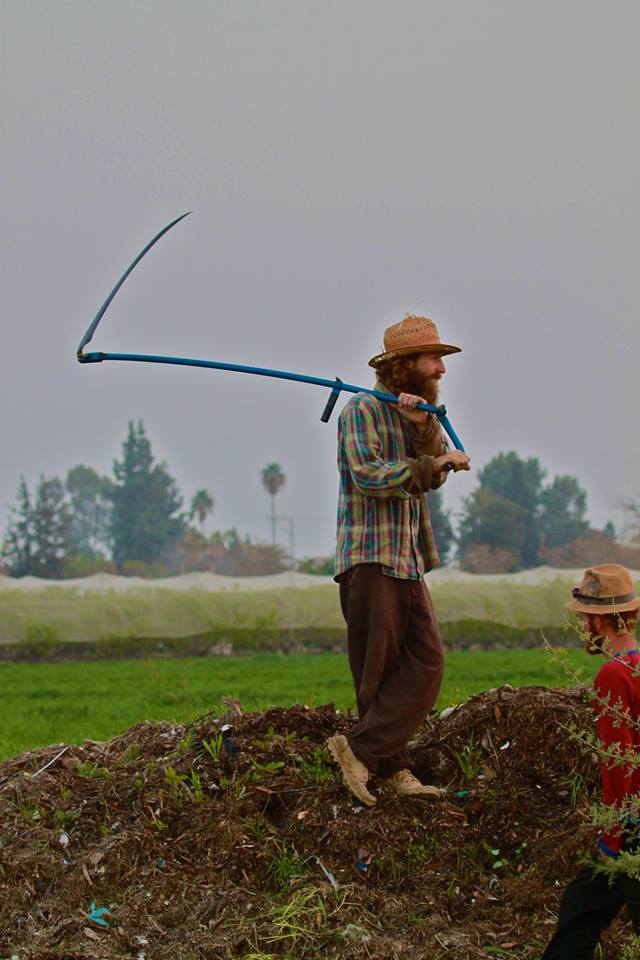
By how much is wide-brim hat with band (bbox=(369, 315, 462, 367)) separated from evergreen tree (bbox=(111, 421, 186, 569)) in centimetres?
5967

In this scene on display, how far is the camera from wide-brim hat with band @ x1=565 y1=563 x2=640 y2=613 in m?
3.96

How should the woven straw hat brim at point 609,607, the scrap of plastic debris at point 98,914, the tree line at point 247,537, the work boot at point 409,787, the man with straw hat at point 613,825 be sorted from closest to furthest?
1. the man with straw hat at point 613,825
2. the woven straw hat brim at point 609,607
3. the scrap of plastic debris at point 98,914
4. the work boot at point 409,787
5. the tree line at point 247,537

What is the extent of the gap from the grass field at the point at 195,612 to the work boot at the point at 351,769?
1636 centimetres

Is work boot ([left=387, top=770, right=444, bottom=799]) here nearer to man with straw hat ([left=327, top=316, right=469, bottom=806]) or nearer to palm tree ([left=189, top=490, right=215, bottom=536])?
man with straw hat ([left=327, top=316, right=469, bottom=806])

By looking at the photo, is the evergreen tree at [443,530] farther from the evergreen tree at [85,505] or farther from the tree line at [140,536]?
the evergreen tree at [85,505]

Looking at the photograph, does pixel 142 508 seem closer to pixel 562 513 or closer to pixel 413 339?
pixel 562 513

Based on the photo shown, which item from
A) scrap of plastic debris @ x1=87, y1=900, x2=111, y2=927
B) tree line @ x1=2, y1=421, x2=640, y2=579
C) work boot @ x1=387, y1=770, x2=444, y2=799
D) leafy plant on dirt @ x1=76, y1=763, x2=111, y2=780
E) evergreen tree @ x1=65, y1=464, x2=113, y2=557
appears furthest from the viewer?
evergreen tree @ x1=65, y1=464, x2=113, y2=557

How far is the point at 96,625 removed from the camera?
21750 millimetres

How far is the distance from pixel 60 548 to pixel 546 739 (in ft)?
180

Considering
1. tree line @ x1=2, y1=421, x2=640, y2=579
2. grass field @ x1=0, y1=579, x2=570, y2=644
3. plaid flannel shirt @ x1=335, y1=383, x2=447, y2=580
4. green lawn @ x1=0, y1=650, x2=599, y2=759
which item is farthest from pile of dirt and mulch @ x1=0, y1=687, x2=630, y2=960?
tree line @ x1=2, y1=421, x2=640, y2=579

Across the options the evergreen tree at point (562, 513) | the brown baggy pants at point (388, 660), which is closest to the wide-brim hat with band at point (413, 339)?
the brown baggy pants at point (388, 660)

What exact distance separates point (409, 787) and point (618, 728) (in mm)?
1574

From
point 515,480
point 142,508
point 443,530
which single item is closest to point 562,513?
point 515,480

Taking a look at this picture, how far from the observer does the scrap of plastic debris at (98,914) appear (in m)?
4.54
